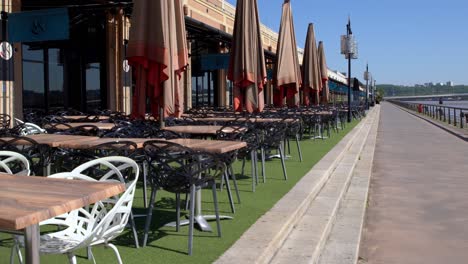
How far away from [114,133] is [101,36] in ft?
35.4

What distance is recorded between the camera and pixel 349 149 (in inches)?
547

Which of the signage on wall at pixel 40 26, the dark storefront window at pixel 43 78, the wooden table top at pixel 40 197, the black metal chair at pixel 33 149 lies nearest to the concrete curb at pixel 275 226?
the wooden table top at pixel 40 197

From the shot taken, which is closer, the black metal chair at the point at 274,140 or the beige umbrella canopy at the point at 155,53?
the beige umbrella canopy at the point at 155,53

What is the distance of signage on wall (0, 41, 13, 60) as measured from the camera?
11984 mm

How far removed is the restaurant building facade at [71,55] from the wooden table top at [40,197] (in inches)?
333

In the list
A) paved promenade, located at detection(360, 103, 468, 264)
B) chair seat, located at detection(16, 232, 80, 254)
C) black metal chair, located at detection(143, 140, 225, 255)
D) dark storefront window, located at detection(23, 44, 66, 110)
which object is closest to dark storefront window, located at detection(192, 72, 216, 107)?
dark storefront window, located at detection(23, 44, 66, 110)

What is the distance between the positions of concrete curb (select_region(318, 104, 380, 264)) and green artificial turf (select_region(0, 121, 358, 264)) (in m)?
0.82

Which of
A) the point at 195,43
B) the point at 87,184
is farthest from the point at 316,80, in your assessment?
the point at 87,184

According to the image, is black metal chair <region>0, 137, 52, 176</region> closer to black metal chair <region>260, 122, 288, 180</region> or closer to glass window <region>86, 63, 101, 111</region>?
black metal chair <region>260, 122, 288, 180</region>

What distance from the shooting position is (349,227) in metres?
5.91

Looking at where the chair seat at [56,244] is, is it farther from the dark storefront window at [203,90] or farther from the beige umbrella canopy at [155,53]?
the dark storefront window at [203,90]

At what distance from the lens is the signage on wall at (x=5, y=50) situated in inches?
472

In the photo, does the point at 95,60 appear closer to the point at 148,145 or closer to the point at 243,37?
the point at 243,37

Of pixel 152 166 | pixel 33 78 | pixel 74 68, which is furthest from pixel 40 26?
pixel 152 166
